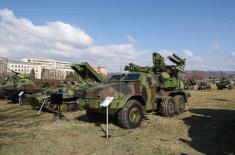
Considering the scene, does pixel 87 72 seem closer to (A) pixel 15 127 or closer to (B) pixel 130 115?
(A) pixel 15 127

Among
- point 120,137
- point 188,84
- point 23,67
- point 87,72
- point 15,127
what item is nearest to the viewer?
point 120,137

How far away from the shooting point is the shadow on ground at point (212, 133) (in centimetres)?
783

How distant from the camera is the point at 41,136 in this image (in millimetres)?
9344

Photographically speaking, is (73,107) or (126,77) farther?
(73,107)

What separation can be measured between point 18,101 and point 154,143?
46.2 feet

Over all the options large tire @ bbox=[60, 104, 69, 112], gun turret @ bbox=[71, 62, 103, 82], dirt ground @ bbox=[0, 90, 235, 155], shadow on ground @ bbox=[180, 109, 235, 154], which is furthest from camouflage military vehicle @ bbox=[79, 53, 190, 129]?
large tire @ bbox=[60, 104, 69, 112]

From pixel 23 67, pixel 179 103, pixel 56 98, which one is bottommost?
pixel 179 103

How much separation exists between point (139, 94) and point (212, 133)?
2916mm

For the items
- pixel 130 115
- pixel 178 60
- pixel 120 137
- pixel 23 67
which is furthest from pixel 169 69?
pixel 23 67

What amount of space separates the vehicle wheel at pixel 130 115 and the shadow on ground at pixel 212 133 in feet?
5.94

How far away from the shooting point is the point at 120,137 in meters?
9.12

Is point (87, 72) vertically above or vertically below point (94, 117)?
above

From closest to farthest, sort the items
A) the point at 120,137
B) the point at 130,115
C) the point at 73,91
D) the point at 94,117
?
the point at 120,137 → the point at 130,115 → the point at 94,117 → the point at 73,91

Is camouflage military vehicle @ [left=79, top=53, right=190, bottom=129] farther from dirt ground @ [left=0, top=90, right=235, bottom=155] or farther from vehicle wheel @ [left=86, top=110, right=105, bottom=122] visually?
dirt ground @ [left=0, top=90, right=235, bottom=155]
